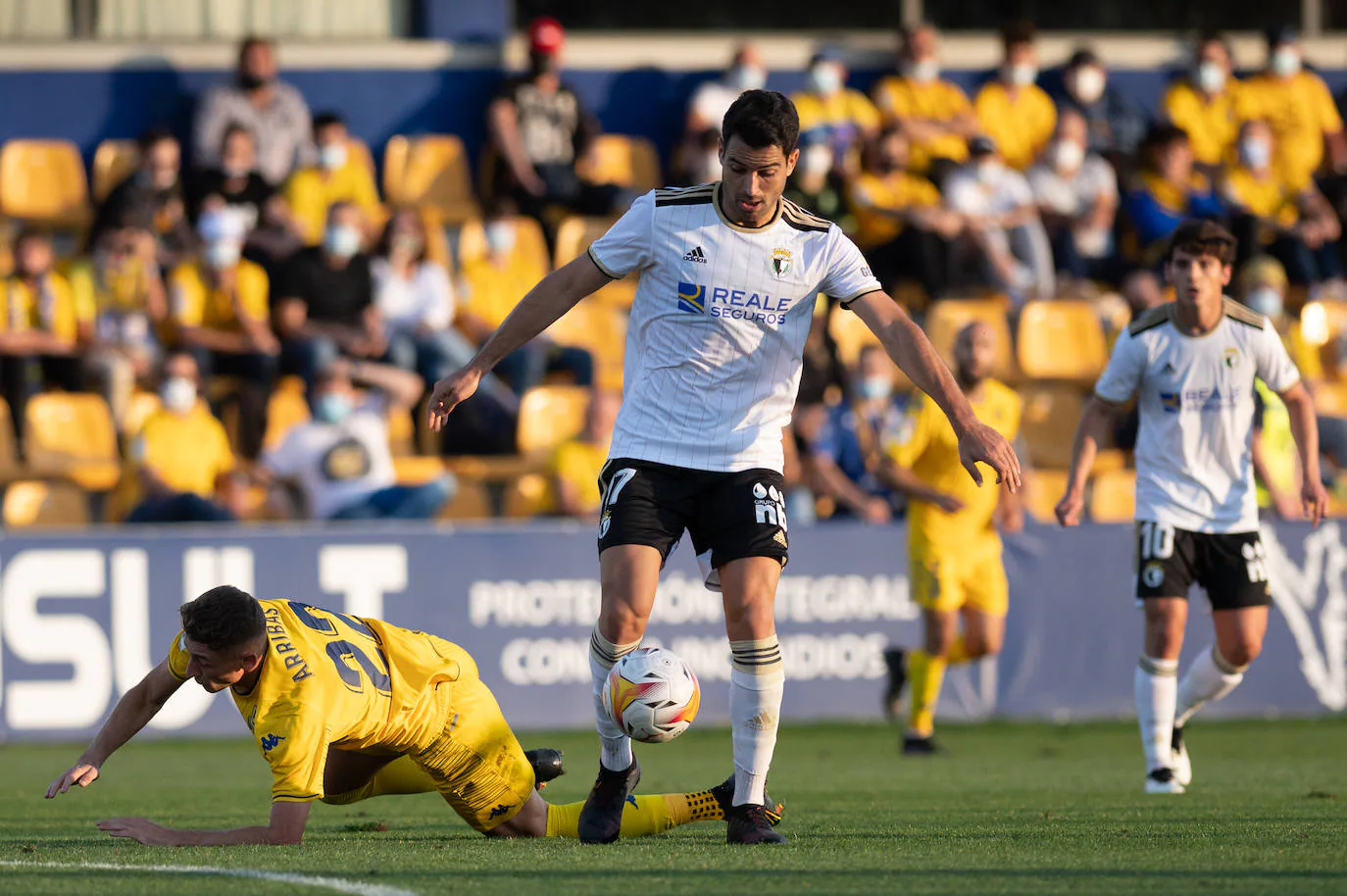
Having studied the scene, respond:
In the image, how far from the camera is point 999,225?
1574 cm

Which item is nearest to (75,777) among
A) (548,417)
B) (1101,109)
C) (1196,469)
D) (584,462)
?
(1196,469)

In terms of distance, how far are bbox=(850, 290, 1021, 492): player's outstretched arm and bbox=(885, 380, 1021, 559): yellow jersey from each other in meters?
4.75

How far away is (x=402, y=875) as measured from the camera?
505 cm

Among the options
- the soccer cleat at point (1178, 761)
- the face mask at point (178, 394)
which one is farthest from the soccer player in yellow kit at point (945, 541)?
the face mask at point (178, 394)

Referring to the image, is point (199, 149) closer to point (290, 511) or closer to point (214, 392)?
point (214, 392)

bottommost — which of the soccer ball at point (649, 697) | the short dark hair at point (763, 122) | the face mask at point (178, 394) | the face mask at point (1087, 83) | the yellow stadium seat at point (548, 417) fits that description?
the soccer ball at point (649, 697)

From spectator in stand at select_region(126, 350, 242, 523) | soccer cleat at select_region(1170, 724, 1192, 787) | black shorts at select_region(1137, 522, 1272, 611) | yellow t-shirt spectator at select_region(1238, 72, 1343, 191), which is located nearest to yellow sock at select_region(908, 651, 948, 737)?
soccer cleat at select_region(1170, 724, 1192, 787)

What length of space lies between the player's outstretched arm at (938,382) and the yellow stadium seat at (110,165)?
418 inches

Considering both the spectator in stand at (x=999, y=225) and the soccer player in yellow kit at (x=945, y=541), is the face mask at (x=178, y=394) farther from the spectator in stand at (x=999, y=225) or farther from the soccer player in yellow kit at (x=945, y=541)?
the spectator in stand at (x=999, y=225)

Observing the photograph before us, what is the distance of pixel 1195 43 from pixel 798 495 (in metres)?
7.48

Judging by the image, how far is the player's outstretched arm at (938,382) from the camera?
5355 mm

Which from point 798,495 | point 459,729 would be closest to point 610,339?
point 798,495

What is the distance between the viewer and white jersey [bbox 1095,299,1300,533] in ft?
26.3

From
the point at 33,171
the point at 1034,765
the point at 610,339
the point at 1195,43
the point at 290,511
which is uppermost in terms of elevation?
the point at 1195,43
